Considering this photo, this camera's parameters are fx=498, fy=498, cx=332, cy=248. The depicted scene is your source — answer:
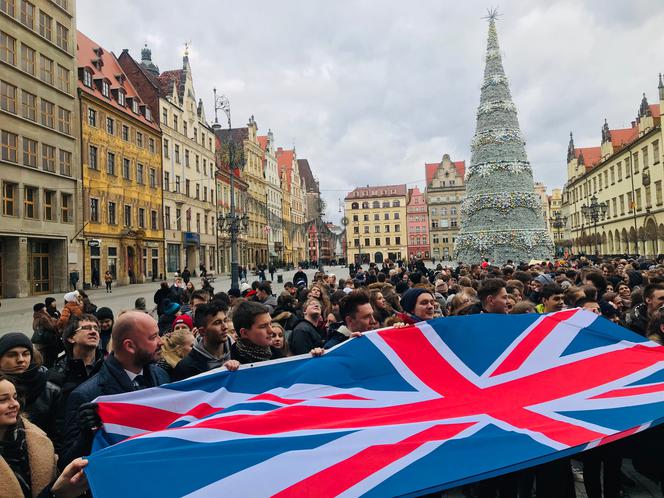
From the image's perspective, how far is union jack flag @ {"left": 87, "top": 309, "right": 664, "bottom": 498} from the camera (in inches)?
107

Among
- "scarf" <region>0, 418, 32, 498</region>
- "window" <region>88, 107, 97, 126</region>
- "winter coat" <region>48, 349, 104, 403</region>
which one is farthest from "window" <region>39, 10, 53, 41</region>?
"scarf" <region>0, 418, 32, 498</region>

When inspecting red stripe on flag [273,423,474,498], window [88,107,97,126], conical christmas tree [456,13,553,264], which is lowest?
red stripe on flag [273,423,474,498]

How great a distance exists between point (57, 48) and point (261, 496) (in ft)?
120

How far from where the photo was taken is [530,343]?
157 inches

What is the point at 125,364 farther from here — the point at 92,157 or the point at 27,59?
the point at 92,157

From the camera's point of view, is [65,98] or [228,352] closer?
[228,352]

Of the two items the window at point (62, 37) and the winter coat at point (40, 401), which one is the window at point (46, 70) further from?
the winter coat at point (40, 401)

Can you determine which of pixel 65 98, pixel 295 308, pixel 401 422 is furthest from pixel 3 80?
pixel 401 422

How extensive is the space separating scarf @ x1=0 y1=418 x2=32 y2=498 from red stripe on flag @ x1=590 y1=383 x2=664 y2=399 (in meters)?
3.63

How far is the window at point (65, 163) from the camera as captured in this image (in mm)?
32156

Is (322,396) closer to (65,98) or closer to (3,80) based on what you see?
(3,80)

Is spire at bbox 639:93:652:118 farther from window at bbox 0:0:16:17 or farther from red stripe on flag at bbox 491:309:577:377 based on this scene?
red stripe on flag at bbox 491:309:577:377

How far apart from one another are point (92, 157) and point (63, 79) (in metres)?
5.43

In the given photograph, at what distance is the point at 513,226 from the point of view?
29984mm
